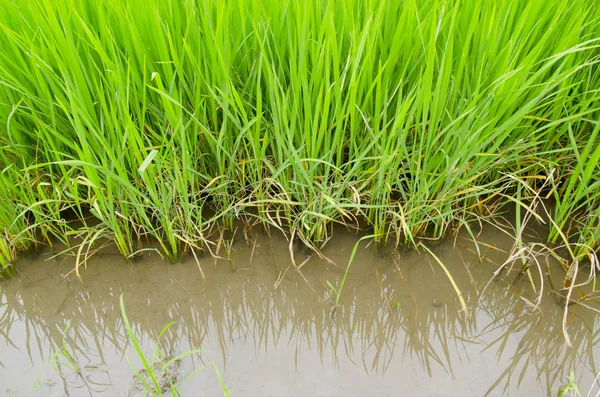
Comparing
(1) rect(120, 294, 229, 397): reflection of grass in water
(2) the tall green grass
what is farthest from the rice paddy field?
(1) rect(120, 294, 229, 397): reflection of grass in water

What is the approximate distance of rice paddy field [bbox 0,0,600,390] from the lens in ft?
→ 3.48

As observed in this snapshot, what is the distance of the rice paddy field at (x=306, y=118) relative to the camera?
1060 mm

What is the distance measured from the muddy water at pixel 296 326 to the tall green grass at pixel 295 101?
0.10 meters

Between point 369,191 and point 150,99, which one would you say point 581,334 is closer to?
point 369,191

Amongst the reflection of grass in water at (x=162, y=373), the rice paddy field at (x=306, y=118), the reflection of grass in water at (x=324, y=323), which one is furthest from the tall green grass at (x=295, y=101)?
the reflection of grass in water at (x=162, y=373)

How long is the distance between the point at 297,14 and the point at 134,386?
0.99 m

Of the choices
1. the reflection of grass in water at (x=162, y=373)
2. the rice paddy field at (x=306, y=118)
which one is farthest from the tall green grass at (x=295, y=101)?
the reflection of grass in water at (x=162, y=373)

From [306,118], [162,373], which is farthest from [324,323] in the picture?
[306,118]

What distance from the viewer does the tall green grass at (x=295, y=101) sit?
1054mm

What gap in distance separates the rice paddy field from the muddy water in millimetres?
32

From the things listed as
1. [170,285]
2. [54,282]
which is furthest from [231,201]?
[54,282]

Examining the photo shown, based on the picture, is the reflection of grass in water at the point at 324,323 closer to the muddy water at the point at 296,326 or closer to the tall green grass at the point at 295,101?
the muddy water at the point at 296,326

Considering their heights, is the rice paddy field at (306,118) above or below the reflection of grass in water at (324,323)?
above

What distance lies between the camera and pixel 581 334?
1.10 m
